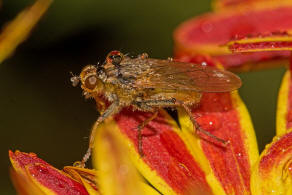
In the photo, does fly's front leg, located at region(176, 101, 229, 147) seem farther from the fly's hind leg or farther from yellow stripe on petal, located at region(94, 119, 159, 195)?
yellow stripe on petal, located at region(94, 119, 159, 195)

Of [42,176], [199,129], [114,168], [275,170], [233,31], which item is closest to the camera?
[114,168]

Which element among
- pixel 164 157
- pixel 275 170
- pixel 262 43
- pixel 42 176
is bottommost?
pixel 275 170

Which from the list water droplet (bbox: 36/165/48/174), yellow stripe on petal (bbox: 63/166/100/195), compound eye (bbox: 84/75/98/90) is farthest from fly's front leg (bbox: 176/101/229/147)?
water droplet (bbox: 36/165/48/174)

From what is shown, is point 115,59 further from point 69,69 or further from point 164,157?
point 69,69

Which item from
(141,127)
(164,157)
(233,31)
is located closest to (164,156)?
(164,157)

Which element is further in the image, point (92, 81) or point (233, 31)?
point (233, 31)

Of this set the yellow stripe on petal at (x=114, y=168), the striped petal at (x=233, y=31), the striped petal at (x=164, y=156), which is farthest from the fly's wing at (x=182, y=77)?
the yellow stripe on petal at (x=114, y=168)
